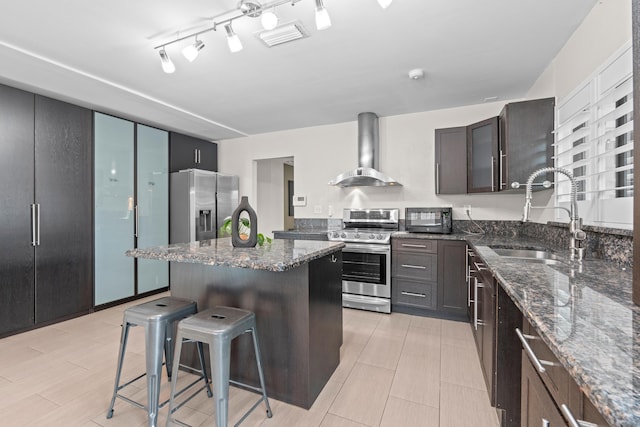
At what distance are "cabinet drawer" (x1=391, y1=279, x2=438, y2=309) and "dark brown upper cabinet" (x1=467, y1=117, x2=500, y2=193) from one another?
1197 millimetres

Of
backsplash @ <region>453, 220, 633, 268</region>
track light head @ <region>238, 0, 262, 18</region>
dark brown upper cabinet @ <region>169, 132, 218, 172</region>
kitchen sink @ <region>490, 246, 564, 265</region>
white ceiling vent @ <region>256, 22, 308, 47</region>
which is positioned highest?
white ceiling vent @ <region>256, 22, 308, 47</region>

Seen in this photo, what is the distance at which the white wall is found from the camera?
247 centimetres

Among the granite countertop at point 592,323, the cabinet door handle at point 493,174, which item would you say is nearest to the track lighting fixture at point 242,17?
the granite countertop at point 592,323

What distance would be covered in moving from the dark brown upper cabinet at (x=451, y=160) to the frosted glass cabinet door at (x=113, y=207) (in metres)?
3.97

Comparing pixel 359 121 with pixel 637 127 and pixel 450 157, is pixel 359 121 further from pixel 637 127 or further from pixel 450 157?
pixel 637 127

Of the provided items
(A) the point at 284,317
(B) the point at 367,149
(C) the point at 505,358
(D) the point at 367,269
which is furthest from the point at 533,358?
(B) the point at 367,149

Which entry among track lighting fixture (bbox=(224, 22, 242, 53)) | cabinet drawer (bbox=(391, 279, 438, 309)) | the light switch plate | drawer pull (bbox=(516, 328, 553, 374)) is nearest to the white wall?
the light switch plate

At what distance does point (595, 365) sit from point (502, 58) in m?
2.71

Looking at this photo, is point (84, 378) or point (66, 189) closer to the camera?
point (84, 378)

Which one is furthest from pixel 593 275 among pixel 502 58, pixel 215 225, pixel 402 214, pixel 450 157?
pixel 215 225

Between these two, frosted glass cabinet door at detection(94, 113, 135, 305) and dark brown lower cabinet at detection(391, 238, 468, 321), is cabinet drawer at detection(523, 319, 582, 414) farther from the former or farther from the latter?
frosted glass cabinet door at detection(94, 113, 135, 305)

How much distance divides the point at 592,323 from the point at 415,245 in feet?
8.37

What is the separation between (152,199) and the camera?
4.11 m

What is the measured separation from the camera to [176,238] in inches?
170
